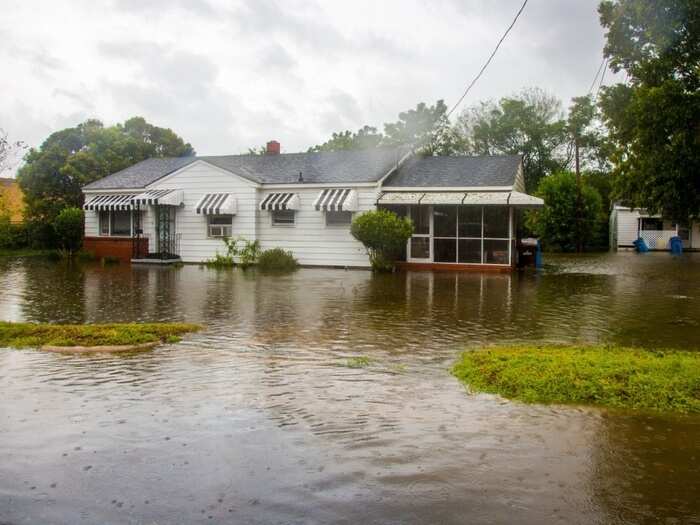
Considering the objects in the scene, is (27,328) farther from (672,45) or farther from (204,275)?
(672,45)

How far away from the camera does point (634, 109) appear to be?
58.6ft

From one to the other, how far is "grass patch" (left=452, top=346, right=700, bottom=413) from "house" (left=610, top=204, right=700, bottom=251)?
41.1 m

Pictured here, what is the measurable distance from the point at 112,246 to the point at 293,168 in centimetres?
863

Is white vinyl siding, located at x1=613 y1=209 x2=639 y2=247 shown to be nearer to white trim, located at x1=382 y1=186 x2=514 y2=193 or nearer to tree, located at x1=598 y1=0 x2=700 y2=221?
white trim, located at x1=382 y1=186 x2=514 y2=193

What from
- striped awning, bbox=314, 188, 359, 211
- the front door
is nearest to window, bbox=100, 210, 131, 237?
striped awning, bbox=314, 188, 359, 211

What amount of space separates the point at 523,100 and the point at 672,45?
143 feet

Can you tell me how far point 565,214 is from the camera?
44938mm

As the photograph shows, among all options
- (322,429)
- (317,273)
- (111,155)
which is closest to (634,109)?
(317,273)

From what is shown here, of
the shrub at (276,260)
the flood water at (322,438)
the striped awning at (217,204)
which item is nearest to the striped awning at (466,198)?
the shrub at (276,260)

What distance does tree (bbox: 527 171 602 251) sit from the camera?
44469mm

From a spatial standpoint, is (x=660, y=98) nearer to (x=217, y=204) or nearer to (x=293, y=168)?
(x=293, y=168)

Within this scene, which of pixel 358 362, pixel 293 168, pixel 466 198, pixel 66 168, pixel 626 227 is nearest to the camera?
pixel 358 362

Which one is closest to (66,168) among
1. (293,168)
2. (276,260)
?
(293,168)

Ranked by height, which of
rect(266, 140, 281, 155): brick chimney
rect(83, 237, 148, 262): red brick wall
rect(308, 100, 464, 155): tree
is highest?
rect(308, 100, 464, 155): tree
